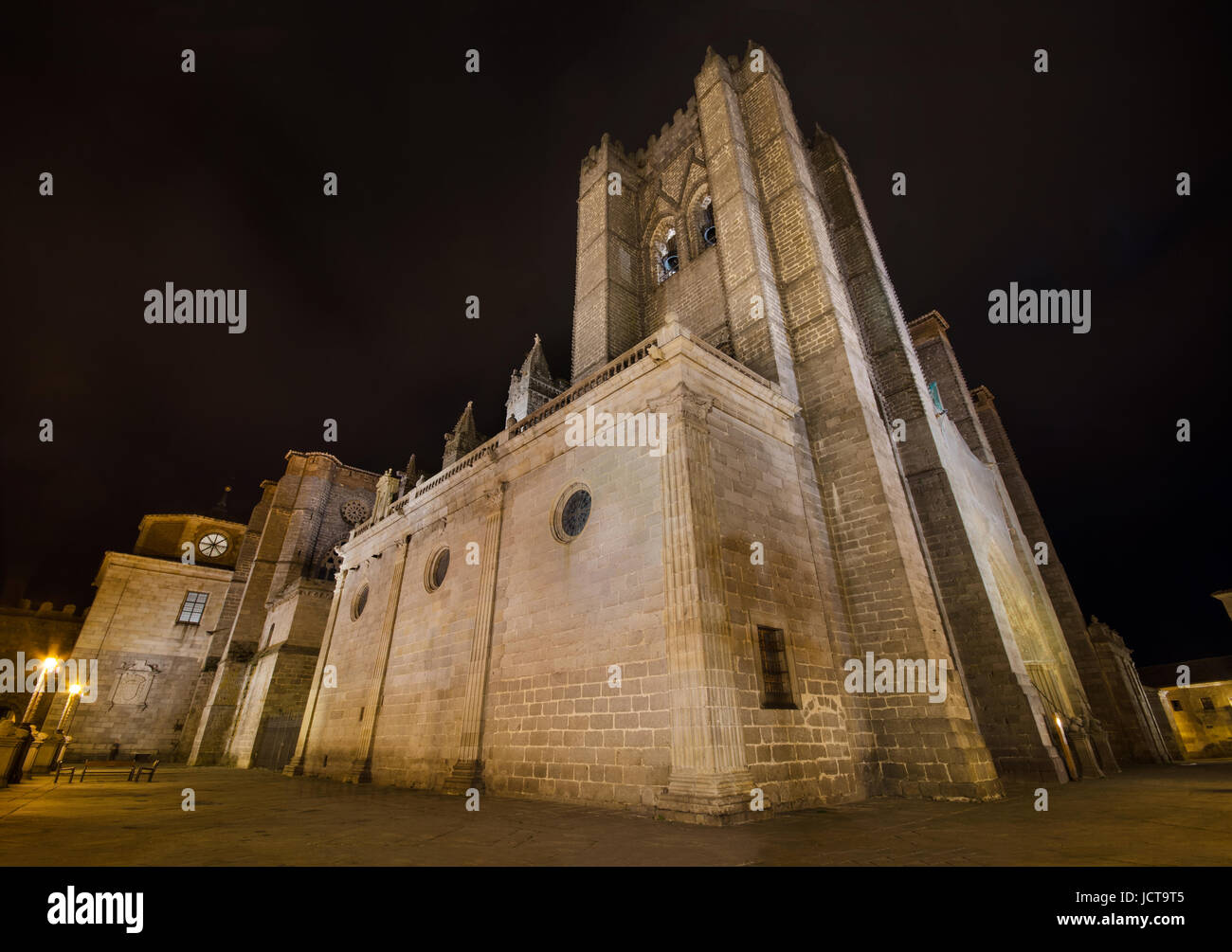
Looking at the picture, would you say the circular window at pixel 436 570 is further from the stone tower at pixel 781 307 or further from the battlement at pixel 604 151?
the battlement at pixel 604 151

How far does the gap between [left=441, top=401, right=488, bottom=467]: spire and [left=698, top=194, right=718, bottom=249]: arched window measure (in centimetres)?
1176

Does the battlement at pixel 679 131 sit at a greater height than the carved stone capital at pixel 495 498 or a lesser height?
greater

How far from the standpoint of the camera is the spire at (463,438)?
2200 cm

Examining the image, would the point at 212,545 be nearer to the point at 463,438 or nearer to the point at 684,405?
the point at 463,438

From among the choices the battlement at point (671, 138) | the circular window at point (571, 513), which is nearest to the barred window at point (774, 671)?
the circular window at point (571, 513)

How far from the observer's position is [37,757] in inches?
567

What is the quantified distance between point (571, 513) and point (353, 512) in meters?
24.9

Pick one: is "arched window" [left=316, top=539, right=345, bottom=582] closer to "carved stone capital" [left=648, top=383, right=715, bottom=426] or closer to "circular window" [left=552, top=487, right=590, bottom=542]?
"circular window" [left=552, top=487, right=590, bottom=542]

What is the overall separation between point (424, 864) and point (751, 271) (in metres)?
14.2

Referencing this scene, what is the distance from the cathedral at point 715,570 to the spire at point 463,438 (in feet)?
0.52

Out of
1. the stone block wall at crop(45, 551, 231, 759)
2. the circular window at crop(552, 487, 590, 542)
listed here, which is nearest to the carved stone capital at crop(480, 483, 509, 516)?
the circular window at crop(552, 487, 590, 542)

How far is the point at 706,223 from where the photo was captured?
1916 centimetres

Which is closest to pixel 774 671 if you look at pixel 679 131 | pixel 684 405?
pixel 684 405
